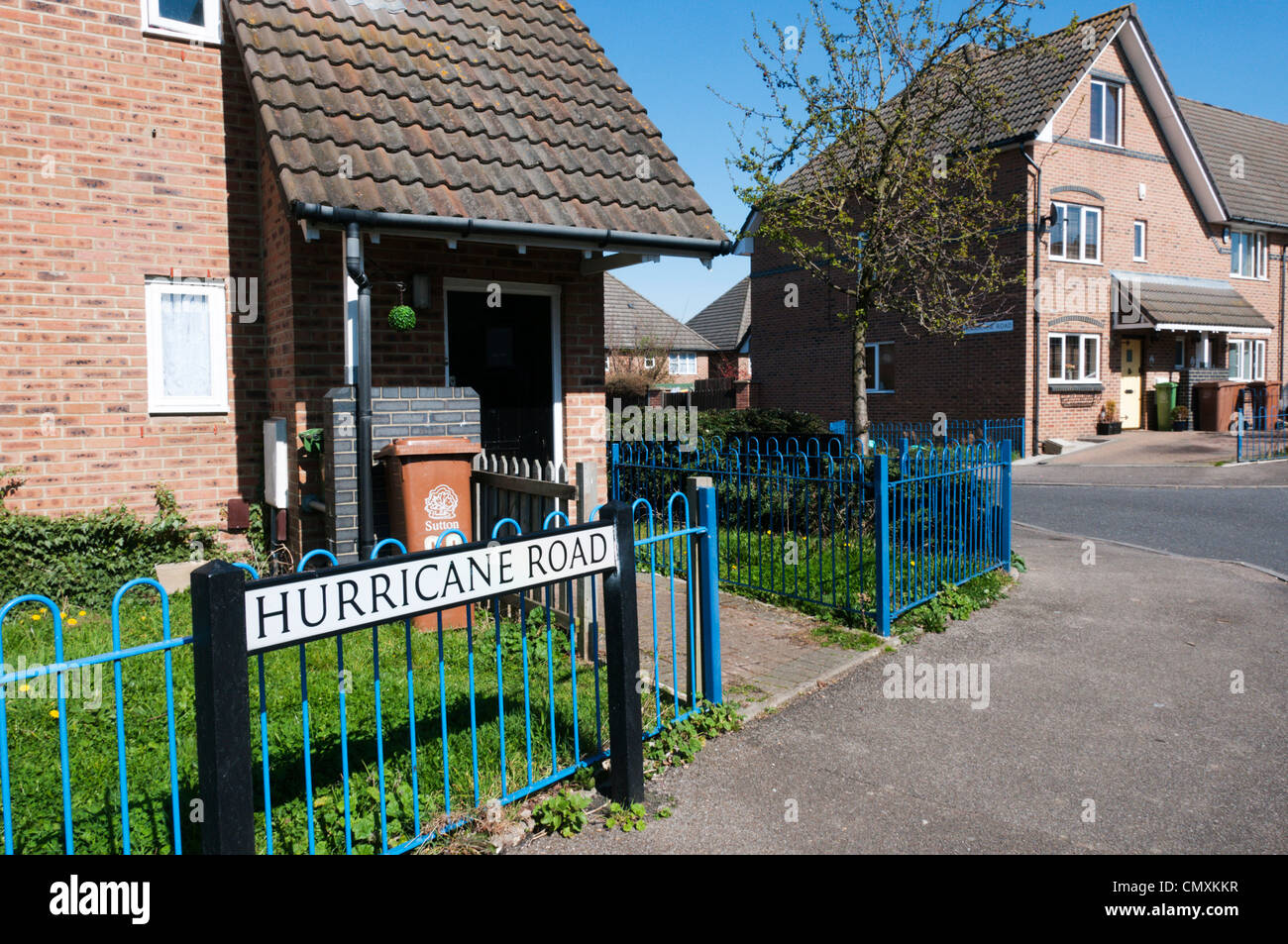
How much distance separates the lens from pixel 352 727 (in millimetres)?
4707

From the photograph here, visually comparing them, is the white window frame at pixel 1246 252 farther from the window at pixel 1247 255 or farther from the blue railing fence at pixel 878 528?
the blue railing fence at pixel 878 528

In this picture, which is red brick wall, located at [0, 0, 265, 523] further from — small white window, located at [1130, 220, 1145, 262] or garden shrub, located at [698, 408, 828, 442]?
small white window, located at [1130, 220, 1145, 262]

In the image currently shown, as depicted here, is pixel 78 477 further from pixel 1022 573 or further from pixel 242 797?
pixel 1022 573

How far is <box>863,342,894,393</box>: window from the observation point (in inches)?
989

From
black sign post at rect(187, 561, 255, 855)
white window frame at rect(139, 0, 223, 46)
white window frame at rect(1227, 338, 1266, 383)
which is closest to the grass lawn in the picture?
black sign post at rect(187, 561, 255, 855)

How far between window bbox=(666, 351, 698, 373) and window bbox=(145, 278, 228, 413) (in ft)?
113

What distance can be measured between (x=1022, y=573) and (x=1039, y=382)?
14256mm

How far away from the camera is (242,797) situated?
2.80m

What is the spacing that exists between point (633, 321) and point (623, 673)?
32930 mm

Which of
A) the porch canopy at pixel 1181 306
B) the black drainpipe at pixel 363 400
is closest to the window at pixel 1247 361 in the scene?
the porch canopy at pixel 1181 306

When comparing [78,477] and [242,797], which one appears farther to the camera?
[78,477]

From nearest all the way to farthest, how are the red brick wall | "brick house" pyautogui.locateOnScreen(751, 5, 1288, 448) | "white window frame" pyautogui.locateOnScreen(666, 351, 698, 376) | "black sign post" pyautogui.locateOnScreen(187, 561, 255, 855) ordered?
"black sign post" pyautogui.locateOnScreen(187, 561, 255, 855), the red brick wall, "brick house" pyautogui.locateOnScreen(751, 5, 1288, 448), "white window frame" pyautogui.locateOnScreen(666, 351, 698, 376)

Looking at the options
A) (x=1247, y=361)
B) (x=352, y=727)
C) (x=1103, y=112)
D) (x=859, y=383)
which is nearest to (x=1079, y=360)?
(x=1103, y=112)
